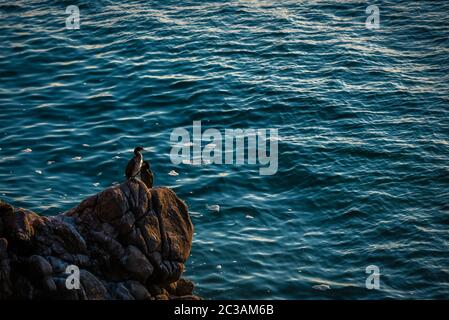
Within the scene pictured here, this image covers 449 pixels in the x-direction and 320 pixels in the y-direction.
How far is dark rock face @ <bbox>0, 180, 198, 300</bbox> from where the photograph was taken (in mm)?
16438

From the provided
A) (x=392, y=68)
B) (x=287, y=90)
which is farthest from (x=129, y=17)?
(x=392, y=68)

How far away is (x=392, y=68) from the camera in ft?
119

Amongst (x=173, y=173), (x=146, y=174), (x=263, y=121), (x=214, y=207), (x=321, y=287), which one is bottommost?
(x=321, y=287)

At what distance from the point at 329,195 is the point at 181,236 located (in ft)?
30.3

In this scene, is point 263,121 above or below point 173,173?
above

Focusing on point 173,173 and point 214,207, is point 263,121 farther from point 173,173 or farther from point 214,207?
point 214,207

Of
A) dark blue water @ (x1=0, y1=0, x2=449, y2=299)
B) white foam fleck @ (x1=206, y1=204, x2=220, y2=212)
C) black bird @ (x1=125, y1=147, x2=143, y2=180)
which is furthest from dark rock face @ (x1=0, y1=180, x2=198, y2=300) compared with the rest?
white foam fleck @ (x1=206, y1=204, x2=220, y2=212)

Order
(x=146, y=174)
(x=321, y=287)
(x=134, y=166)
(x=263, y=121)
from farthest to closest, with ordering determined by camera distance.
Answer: (x=263, y=121) < (x=321, y=287) < (x=146, y=174) < (x=134, y=166)

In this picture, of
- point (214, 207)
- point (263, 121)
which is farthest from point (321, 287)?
point (263, 121)

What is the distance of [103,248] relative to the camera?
1800 cm

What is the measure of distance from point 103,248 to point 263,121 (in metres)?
15.9

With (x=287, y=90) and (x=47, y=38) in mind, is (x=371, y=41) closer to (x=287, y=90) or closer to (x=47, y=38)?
(x=287, y=90)

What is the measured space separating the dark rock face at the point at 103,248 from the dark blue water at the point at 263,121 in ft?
9.55

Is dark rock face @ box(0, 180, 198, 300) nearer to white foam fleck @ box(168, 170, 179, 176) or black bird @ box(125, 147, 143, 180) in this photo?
black bird @ box(125, 147, 143, 180)
